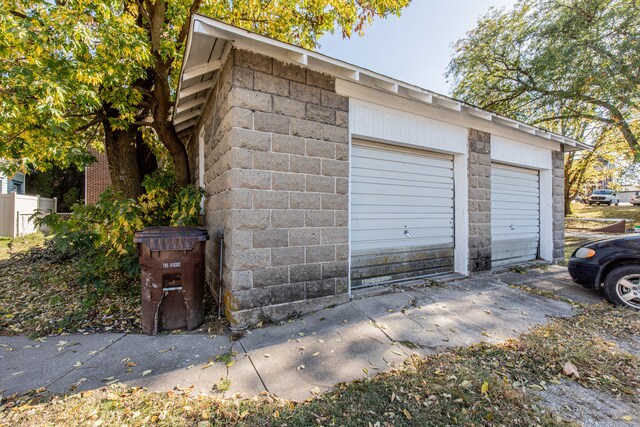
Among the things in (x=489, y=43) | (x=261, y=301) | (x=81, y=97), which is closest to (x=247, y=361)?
(x=261, y=301)

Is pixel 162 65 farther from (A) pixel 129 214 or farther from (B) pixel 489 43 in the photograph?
(B) pixel 489 43

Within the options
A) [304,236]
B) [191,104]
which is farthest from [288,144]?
[191,104]

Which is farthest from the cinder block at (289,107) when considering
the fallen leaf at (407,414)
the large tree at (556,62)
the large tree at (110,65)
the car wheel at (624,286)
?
the large tree at (556,62)

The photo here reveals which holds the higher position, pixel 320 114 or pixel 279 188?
pixel 320 114

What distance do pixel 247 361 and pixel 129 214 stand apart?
3.22 m

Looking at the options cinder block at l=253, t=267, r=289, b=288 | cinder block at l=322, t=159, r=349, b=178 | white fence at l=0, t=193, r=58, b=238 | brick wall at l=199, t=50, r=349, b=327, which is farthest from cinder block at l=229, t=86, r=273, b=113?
white fence at l=0, t=193, r=58, b=238

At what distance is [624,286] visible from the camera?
14.7 ft

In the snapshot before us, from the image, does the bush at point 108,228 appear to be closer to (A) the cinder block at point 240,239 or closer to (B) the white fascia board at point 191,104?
(B) the white fascia board at point 191,104

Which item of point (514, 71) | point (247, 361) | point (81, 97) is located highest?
point (514, 71)

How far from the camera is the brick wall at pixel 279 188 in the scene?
3379mm

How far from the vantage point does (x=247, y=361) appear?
282cm

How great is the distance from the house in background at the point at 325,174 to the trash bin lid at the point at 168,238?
40cm

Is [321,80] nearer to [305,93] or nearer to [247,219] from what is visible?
[305,93]

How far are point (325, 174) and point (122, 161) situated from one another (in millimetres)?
4750
